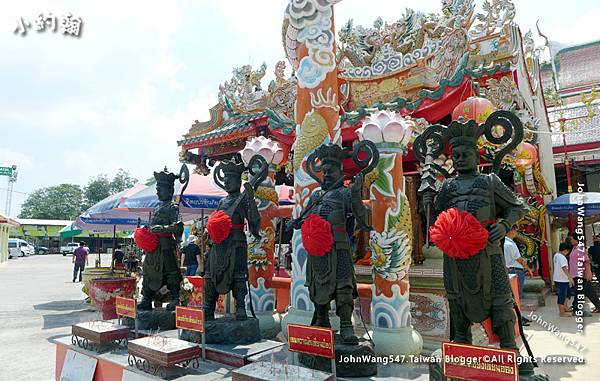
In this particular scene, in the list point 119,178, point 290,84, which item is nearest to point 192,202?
point 290,84

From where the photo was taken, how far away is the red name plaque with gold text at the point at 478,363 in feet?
6.82

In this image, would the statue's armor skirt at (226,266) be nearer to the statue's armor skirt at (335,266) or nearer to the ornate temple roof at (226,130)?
the statue's armor skirt at (335,266)

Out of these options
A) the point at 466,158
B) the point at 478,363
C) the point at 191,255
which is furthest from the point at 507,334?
the point at 191,255

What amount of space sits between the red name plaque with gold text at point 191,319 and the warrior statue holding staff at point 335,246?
1.12 meters

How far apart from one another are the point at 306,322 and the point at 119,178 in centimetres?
5519

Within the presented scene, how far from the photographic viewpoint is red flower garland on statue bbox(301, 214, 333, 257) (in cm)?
304

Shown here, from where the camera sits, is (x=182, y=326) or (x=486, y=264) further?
(x=182, y=326)

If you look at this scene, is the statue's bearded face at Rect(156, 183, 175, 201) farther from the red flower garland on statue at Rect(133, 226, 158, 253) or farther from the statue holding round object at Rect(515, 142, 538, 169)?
the statue holding round object at Rect(515, 142, 538, 169)

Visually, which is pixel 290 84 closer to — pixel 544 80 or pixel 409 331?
pixel 409 331

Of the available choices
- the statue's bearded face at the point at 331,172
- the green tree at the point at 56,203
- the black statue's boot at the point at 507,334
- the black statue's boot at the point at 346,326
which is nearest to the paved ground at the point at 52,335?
the black statue's boot at the point at 507,334

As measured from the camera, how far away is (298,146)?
4.29m

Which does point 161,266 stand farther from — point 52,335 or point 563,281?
point 563,281

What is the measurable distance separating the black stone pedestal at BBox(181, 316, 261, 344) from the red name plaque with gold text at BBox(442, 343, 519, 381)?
7.35ft

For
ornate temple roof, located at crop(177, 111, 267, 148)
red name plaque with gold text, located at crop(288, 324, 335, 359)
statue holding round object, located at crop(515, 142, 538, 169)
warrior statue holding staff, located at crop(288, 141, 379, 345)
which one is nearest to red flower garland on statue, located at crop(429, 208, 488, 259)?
warrior statue holding staff, located at crop(288, 141, 379, 345)
